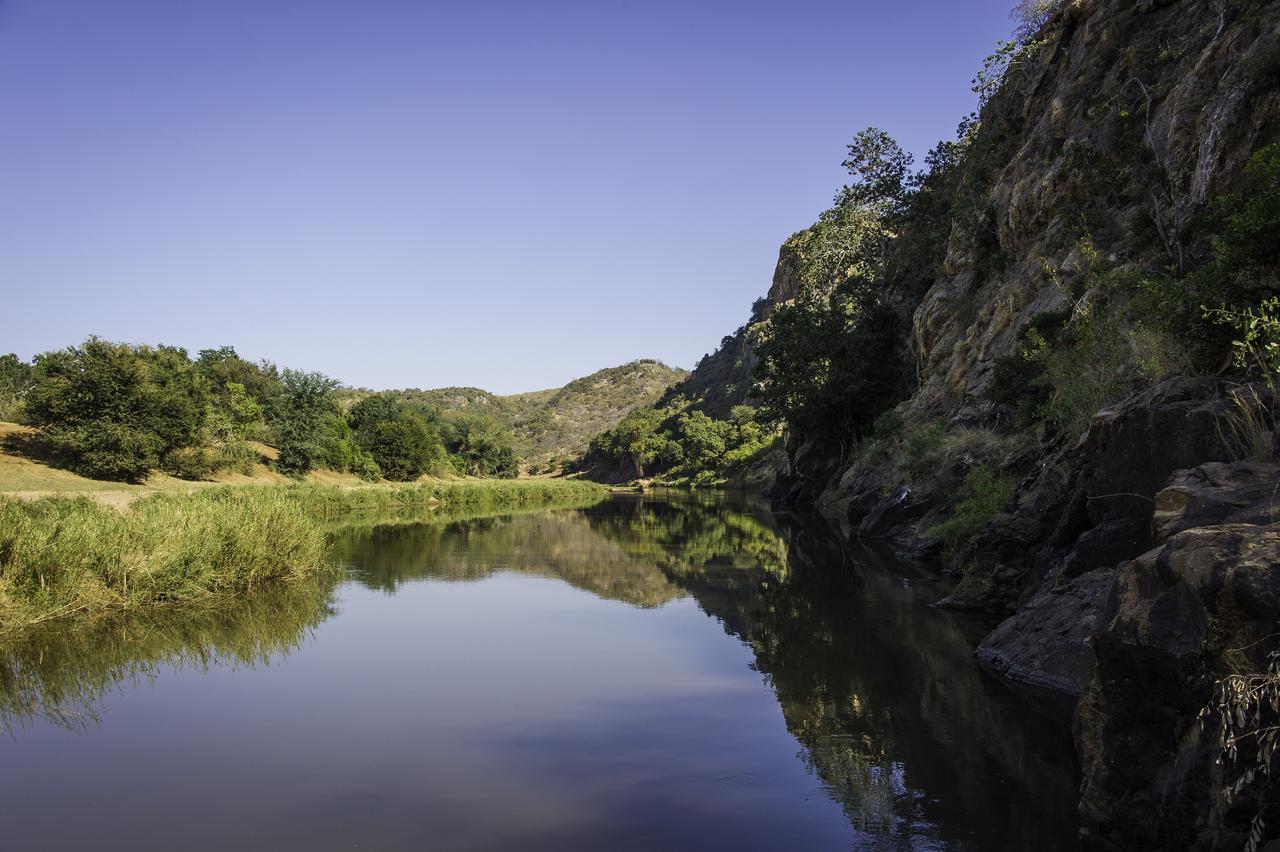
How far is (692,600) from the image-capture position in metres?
21.3

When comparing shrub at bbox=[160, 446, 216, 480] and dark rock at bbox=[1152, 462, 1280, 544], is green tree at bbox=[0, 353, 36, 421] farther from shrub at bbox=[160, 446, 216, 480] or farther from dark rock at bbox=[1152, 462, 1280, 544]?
dark rock at bbox=[1152, 462, 1280, 544]

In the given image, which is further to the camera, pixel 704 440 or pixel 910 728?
pixel 704 440

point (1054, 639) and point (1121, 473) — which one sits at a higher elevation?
point (1121, 473)

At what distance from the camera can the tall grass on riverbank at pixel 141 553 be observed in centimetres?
1473

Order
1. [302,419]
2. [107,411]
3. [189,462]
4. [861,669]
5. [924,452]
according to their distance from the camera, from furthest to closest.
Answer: [302,419]
[189,462]
[107,411]
[924,452]
[861,669]

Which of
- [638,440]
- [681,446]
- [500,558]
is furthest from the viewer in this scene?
[638,440]

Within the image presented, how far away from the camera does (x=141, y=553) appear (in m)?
17.1

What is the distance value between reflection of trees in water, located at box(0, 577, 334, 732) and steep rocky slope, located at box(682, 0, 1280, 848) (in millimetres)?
12205

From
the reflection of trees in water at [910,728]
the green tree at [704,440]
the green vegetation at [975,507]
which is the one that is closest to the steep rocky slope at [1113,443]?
the green vegetation at [975,507]

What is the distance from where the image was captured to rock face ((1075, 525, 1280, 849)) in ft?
18.2

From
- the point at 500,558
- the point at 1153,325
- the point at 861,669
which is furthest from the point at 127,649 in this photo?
the point at 1153,325

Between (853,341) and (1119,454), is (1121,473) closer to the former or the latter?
(1119,454)

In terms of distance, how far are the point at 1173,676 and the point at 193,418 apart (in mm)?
54358

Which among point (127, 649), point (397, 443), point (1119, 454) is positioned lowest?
point (127, 649)
